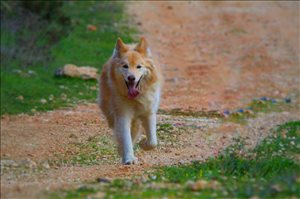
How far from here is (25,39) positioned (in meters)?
17.7

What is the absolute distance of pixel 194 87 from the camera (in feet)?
54.5

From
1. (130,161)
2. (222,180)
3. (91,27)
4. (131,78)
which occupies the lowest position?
(130,161)

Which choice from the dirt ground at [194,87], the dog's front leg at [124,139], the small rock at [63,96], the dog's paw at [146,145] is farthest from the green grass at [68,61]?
the dog's front leg at [124,139]

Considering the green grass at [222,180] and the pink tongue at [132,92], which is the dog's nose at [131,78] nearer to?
the pink tongue at [132,92]

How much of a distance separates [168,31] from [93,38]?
354 cm

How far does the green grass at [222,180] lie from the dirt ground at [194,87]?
418mm

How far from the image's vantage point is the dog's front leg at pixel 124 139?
29.8ft

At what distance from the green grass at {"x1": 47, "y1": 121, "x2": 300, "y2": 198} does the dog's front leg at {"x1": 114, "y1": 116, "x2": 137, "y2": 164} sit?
0.57 metres

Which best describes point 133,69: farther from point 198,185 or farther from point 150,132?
point 198,185

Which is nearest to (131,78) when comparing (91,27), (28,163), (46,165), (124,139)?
(124,139)

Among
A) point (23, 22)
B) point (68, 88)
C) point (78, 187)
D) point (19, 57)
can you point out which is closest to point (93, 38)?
point (23, 22)

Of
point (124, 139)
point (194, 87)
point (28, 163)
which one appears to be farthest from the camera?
point (194, 87)

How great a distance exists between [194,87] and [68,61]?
9.47ft

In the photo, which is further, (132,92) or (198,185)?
(132,92)
